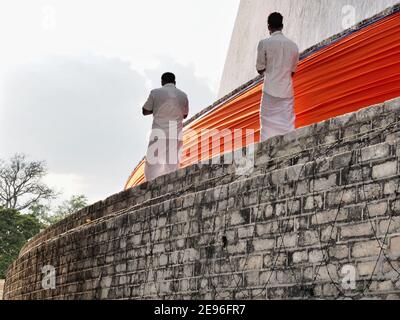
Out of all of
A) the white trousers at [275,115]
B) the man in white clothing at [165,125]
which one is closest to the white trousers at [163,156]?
the man in white clothing at [165,125]

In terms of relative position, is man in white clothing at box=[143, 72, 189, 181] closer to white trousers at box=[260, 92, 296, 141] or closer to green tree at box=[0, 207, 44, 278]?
white trousers at box=[260, 92, 296, 141]


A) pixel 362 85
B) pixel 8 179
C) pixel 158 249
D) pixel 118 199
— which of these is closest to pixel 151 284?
pixel 158 249

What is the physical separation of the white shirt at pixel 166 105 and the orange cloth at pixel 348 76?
0.97 metres

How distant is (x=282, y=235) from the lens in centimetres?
671

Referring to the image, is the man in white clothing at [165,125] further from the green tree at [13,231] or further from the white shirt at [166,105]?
the green tree at [13,231]

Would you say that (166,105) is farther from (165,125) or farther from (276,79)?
(276,79)

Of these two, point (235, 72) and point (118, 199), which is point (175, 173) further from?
point (235, 72)

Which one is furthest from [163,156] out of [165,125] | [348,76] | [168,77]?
[348,76]

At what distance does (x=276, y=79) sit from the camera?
8.70m

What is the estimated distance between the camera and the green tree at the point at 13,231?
2844 centimetres

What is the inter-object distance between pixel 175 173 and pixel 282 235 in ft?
8.40

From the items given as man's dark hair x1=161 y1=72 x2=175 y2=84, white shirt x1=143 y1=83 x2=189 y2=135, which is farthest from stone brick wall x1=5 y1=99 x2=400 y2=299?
man's dark hair x1=161 y1=72 x2=175 y2=84

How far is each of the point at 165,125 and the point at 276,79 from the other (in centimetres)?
203

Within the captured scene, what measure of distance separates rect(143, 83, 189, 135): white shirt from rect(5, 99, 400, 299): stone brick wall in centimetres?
96
